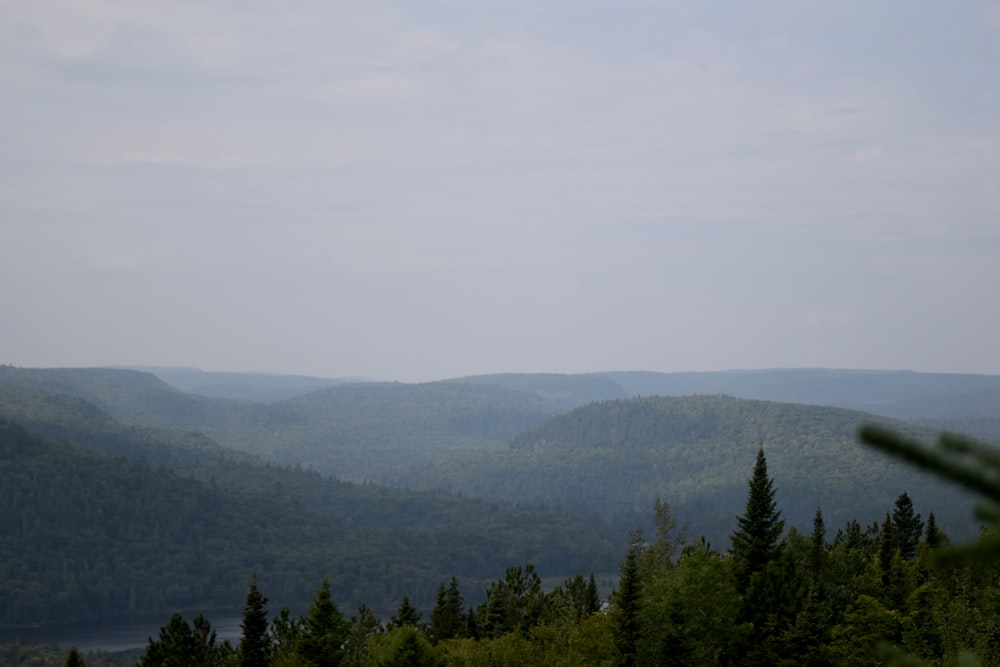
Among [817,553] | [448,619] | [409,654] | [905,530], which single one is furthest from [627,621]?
[905,530]

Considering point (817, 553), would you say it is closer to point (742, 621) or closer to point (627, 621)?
point (742, 621)

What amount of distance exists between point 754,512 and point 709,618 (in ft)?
34.3

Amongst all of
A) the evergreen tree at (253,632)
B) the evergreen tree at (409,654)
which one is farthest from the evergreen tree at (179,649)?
the evergreen tree at (409,654)

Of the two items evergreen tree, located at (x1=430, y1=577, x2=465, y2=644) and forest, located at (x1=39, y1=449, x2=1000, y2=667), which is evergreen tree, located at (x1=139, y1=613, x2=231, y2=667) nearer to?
forest, located at (x1=39, y1=449, x2=1000, y2=667)

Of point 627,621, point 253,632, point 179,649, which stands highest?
point 627,621

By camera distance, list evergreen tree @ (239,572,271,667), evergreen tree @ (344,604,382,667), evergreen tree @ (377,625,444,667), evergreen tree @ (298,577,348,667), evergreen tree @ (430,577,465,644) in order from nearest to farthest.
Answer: evergreen tree @ (377,625,444,667) < evergreen tree @ (298,577,348,667) < evergreen tree @ (239,572,271,667) < evergreen tree @ (344,604,382,667) < evergreen tree @ (430,577,465,644)

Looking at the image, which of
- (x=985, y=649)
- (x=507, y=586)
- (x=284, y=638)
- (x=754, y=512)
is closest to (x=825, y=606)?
(x=754, y=512)

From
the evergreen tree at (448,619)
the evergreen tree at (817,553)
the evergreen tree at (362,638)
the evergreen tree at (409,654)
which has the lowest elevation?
the evergreen tree at (448,619)

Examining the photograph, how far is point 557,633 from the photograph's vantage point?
75750 mm

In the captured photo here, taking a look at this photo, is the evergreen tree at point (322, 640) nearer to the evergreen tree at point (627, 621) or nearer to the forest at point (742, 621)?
the forest at point (742, 621)

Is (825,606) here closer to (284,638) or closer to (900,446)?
(284,638)

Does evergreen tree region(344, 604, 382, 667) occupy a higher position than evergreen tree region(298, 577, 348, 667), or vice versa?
evergreen tree region(298, 577, 348, 667)

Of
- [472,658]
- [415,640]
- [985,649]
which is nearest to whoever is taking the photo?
[985,649]

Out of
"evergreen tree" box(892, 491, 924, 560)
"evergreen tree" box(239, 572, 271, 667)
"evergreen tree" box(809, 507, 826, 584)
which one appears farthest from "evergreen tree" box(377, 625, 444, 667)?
"evergreen tree" box(892, 491, 924, 560)
